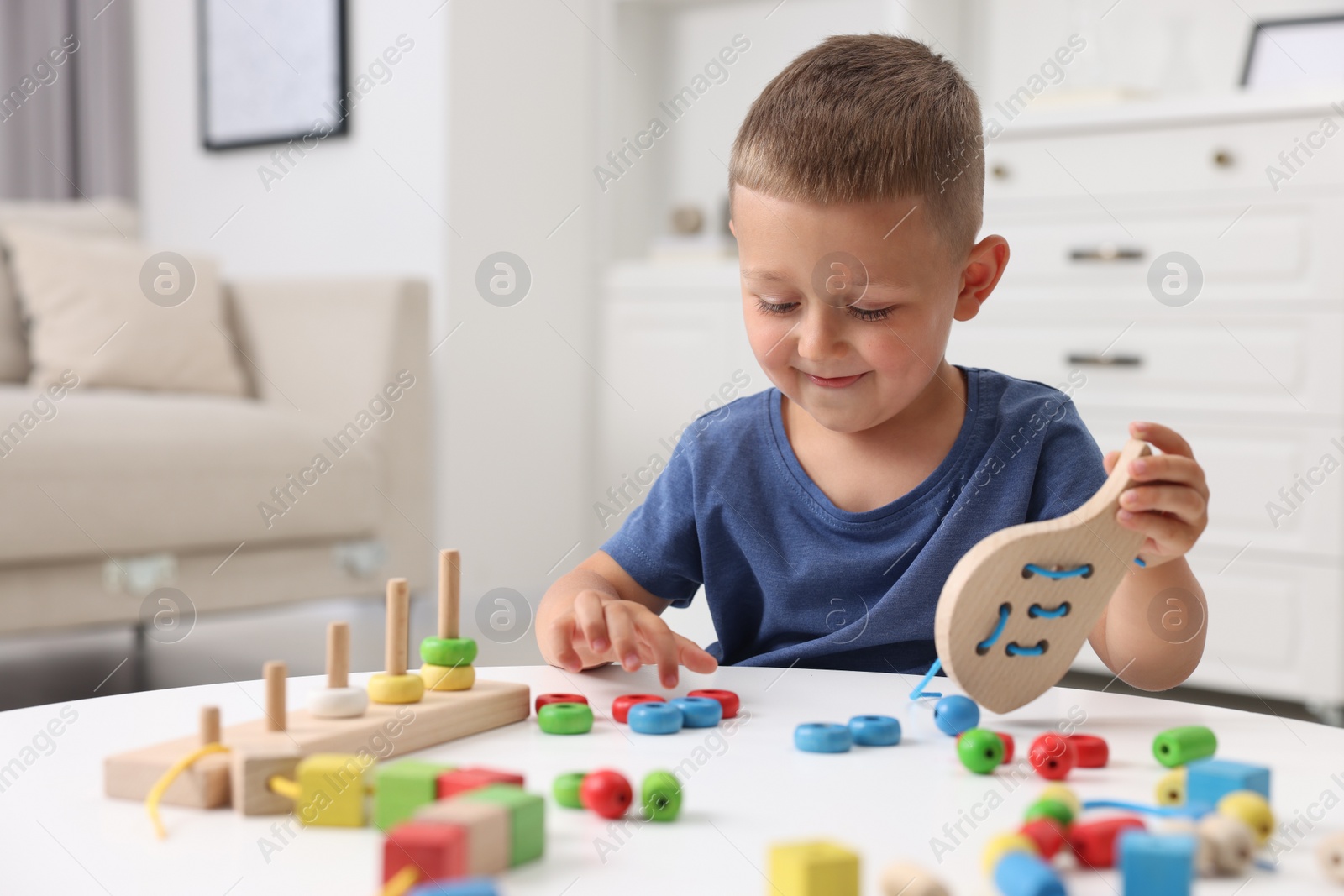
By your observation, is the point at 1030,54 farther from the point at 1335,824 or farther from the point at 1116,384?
the point at 1335,824

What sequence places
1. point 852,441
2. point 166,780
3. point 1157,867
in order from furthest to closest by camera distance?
point 852,441 → point 166,780 → point 1157,867

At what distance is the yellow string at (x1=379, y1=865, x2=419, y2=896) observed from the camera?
35 centimetres

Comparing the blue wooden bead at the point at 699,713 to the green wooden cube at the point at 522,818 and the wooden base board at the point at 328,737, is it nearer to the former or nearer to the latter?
the wooden base board at the point at 328,737

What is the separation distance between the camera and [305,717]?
0.53 meters

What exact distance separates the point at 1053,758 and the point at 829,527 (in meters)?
0.38

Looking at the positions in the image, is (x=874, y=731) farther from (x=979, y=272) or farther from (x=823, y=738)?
(x=979, y=272)

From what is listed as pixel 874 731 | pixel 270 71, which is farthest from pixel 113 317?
pixel 874 731

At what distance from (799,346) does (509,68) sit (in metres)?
2.41

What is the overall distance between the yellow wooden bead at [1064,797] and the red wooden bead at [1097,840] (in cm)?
2

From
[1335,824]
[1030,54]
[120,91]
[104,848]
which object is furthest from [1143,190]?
[120,91]

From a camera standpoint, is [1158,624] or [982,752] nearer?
[982,752]

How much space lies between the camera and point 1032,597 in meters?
0.56

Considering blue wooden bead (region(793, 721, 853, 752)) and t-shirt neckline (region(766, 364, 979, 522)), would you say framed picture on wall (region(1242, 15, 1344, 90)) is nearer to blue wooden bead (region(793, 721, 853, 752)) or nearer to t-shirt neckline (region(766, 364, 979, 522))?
t-shirt neckline (region(766, 364, 979, 522))

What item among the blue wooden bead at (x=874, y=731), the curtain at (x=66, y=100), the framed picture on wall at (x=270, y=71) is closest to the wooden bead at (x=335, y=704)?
the blue wooden bead at (x=874, y=731)
